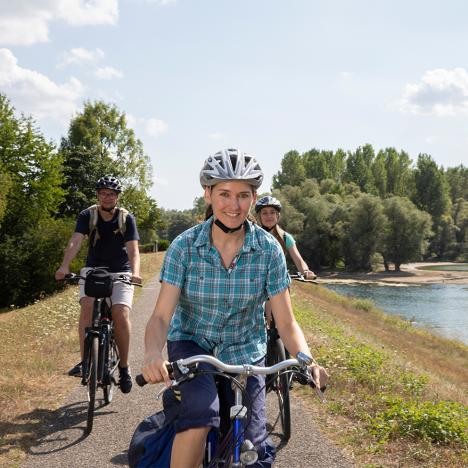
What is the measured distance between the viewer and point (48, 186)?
34.1m

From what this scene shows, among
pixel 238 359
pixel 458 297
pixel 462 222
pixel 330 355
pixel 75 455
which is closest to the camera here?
pixel 238 359

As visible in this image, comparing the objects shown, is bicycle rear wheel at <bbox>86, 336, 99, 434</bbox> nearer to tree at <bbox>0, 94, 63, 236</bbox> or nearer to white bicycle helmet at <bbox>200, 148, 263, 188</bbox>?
white bicycle helmet at <bbox>200, 148, 263, 188</bbox>

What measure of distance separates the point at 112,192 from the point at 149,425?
11.3 feet

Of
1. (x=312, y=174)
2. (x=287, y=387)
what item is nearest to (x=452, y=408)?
(x=287, y=387)

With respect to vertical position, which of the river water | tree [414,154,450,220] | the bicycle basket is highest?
tree [414,154,450,220]

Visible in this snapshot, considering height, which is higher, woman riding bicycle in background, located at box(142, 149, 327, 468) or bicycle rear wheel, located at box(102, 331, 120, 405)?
woman riding bicycle in background, located at box(142, 149, 327, 468)

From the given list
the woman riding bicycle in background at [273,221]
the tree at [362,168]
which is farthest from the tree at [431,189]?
the woman riding bicycle in background at [273,221]

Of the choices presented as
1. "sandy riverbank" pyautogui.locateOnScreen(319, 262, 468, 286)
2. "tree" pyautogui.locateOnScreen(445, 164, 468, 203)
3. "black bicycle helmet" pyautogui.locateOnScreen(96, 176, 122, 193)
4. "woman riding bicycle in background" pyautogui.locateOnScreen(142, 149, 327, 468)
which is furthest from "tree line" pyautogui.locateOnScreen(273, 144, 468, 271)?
"woman riding bicycle in background" pyautogui.locateOnScreen(142, 149, 327, 468)

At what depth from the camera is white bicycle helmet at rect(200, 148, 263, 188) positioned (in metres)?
2.94

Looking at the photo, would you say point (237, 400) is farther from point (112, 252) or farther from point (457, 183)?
point (457, 183)

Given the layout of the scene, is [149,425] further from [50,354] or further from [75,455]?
[50,354]

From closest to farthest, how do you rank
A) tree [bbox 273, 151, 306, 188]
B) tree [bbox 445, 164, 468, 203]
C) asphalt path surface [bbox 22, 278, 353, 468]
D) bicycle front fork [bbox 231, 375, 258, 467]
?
bicycle front fork [bbox 231, 375, 258, 467] < asphalt path surface [bbox 22, 278, 353, 468] < tree [bbox 273, 151, 306, 188] < tree [bbox 445, 164, 468, 203]

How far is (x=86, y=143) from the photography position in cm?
4638

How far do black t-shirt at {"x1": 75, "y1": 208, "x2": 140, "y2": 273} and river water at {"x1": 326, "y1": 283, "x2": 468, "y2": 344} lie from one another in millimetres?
21279
